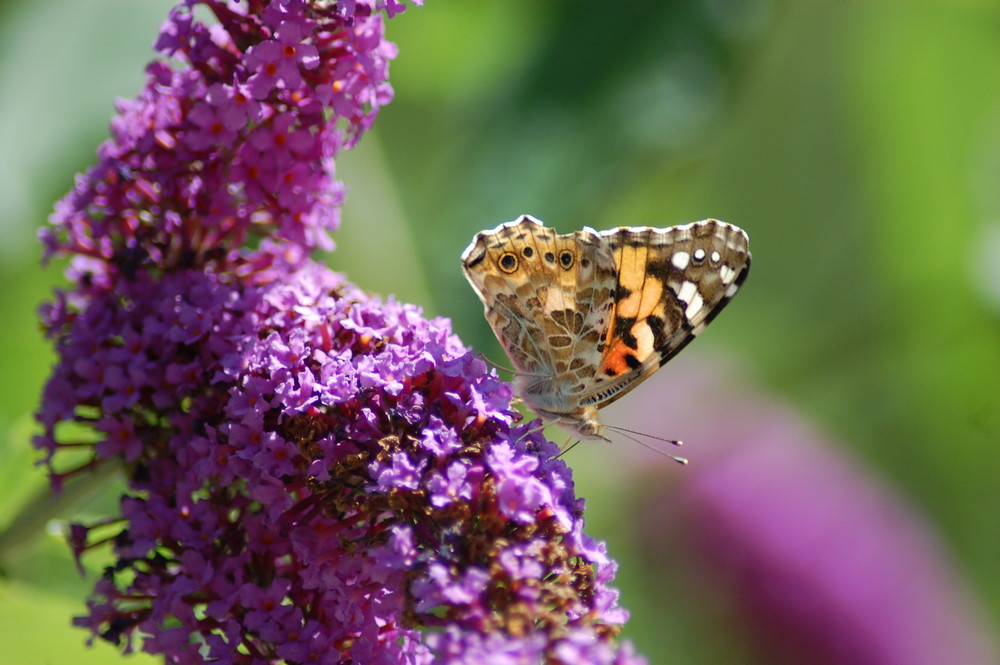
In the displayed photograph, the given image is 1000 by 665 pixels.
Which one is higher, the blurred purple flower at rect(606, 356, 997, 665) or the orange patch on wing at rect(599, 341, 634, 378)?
the blurred purple flower at rect(606, 356, 997, 665)

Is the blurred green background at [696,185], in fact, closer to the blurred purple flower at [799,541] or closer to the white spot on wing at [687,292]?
the blurred purple flower at [799,541]

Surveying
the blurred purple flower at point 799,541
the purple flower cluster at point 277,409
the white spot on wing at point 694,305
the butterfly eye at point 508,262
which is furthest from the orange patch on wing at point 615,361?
the blurred purple flower at point 799,541

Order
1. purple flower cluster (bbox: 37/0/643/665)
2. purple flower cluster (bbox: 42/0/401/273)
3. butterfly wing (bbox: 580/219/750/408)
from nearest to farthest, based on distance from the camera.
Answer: purple flower cluster (bbox: 37/0/643/665), purple flower cluster (bbox: 42/0/401/273), butterfly wing (bbox: 580/219/750/408)

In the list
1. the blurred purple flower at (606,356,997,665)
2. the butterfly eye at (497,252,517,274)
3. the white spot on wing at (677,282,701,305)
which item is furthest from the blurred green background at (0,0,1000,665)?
the white spot on wing at (677,282,701,305)

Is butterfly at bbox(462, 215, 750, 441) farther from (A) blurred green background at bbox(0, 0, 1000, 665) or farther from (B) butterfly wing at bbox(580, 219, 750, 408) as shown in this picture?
(A) blurred green background at bbox(0, 0, 1000, 665)

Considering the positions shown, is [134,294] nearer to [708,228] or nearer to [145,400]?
[145,400]

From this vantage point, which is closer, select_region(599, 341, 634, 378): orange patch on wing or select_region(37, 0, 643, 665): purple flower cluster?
select_region(37, 0, 643, 665): purple flower cluster
